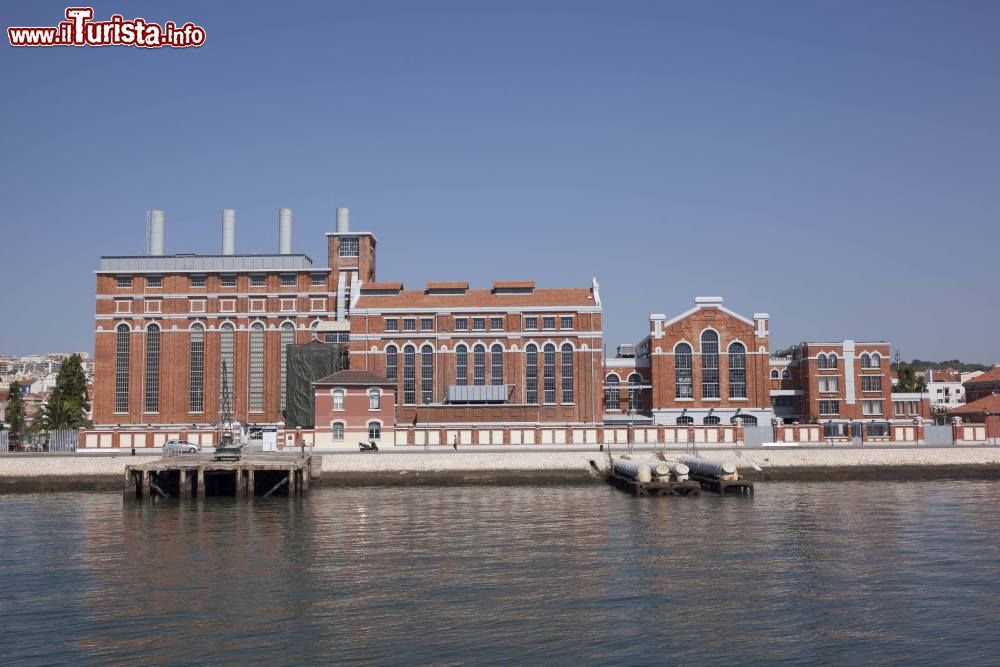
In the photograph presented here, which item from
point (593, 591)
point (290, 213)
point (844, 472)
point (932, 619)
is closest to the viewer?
point (932, 619)

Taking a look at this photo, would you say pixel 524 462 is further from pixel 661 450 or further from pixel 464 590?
pixel 464 590

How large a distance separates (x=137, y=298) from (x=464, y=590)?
82265 mm

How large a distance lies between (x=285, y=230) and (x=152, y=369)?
72.4 feet

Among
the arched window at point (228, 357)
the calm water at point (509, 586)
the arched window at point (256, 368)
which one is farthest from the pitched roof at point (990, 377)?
the arched window at point (228, 357)

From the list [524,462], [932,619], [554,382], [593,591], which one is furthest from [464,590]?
[554,382]

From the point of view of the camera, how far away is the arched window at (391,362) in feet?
313

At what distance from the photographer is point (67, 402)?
100m

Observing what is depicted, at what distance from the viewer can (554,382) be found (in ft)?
312

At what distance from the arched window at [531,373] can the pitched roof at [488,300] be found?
4.71m

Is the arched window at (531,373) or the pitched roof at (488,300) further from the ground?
the pitched roof at (488,300)

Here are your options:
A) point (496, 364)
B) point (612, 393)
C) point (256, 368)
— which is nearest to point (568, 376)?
point (612, 393)

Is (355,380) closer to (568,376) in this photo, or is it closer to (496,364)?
(496,364)

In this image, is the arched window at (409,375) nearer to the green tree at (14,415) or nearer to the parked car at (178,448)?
the parked car at (178,448)

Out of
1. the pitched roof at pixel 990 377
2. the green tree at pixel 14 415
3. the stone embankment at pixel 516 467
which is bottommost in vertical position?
the stone embankment at pixel 516 467
